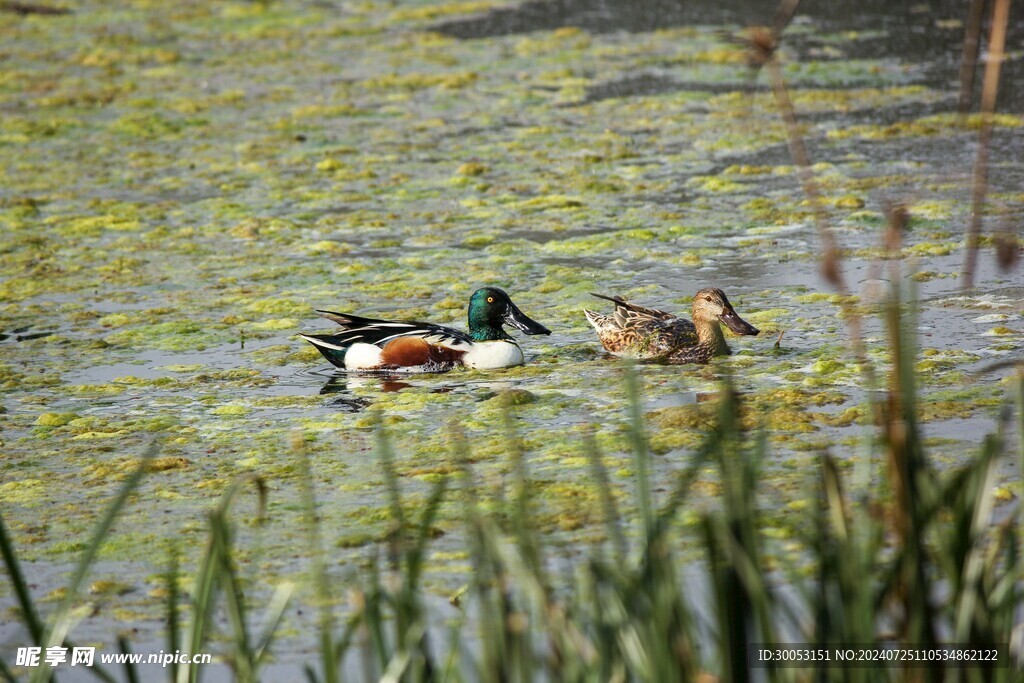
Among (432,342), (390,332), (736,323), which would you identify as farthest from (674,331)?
(390,332)

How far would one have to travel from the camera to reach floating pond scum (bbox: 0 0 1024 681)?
8.14 ft

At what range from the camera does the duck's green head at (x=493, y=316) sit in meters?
6.48

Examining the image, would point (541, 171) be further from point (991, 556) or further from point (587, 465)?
point (991, 556)

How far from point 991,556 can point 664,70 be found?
31.8 feet

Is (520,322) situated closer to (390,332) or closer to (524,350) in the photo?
(524,350)

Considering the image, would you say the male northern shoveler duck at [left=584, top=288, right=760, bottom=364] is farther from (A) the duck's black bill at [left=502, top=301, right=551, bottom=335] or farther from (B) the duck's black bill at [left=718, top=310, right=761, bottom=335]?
(A) the duck's black bill at [left=502, top=301, right=551, bottom=335]

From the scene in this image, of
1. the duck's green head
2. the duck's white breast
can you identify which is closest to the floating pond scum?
the duck's white breast

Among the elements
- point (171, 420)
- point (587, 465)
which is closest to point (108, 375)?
point (171, 420)

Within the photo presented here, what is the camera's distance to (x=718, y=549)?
2391mm

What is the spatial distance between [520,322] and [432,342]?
16.3 inches

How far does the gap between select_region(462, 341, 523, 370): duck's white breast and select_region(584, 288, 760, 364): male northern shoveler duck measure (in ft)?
1.25

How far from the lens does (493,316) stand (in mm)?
6492

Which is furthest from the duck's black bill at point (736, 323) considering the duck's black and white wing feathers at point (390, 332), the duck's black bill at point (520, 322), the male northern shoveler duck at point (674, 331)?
the duck's black and white wing feathers at point (390, 332)

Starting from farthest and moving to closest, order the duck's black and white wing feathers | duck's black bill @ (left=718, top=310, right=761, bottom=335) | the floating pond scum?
the duck's black and white wing feathers → duck's black bill @ (left=718, top=310, right=761, bottom=335) → the floating pond scum
